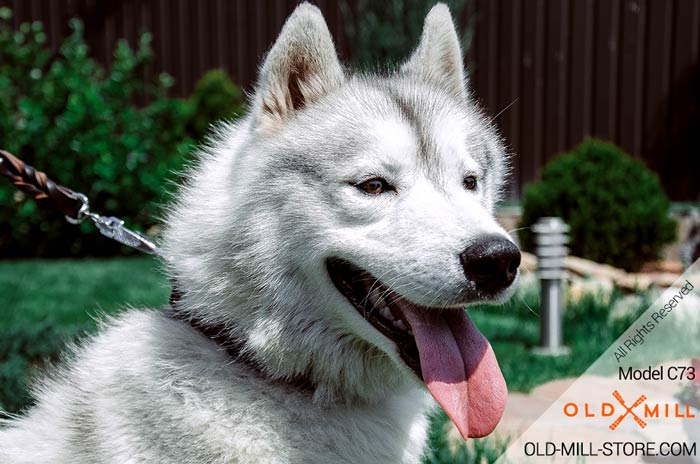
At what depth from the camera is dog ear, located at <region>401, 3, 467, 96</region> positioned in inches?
107

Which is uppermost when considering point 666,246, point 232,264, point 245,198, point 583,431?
point 245,198

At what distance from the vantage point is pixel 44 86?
360 inches

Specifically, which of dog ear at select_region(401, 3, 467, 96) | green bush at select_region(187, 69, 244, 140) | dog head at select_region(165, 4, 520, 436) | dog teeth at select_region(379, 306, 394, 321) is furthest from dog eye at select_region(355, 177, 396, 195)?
green bush at select_region(187, 69, 244, 140)

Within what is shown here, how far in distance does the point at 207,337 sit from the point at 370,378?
1.61 ft

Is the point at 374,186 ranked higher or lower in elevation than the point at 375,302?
higher

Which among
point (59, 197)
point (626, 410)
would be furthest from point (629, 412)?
point (59, 197)

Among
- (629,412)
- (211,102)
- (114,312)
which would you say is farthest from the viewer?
(211,102)

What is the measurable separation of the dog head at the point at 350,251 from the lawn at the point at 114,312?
0.44 metres

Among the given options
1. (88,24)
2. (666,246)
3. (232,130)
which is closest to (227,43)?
(88,24)

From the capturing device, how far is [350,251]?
2.17 meters

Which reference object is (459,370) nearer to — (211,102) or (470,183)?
(470,183)

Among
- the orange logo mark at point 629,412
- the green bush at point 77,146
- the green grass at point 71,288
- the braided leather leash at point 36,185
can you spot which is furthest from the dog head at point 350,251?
the green bush at point 77,146

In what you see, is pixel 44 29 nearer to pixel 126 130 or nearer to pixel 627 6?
pixel 126 130

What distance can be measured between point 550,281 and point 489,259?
3.33 m
